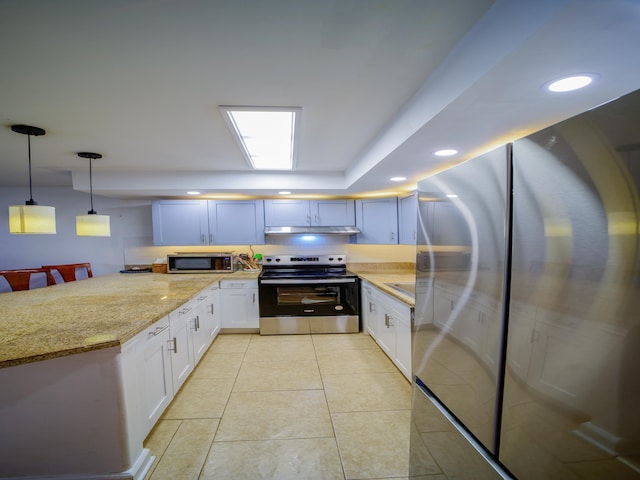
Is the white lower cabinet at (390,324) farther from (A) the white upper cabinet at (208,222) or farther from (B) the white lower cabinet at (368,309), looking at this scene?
(A) the white upper cabinet at (208,222)

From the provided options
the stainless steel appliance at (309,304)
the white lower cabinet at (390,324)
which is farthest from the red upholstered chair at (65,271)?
the white lower cabinet at (390,324)

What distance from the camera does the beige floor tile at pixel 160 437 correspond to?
1.71 metres

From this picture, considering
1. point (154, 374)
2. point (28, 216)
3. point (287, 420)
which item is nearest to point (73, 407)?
point (154, 374)

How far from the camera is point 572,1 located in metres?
0.71

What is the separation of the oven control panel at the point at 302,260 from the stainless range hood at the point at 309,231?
0.47m

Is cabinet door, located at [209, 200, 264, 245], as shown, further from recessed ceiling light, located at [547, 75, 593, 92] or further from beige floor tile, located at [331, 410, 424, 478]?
recessed ceiling light, located at [547, 75, 593, 92]

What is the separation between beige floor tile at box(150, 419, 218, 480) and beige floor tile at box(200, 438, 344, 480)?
0.23ft

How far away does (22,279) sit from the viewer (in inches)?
135

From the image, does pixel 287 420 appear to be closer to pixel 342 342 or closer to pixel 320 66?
pixel 342 342

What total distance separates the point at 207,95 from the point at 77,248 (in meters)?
4.28

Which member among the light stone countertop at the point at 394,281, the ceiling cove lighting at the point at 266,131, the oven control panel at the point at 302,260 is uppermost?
the ceiling cove lighting at the point at 266,131

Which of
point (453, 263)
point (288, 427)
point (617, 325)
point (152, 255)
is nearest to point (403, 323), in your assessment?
point (288, 427)

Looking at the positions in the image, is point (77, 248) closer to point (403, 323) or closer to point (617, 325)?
point (403, 323)

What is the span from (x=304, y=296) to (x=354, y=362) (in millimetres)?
1127
